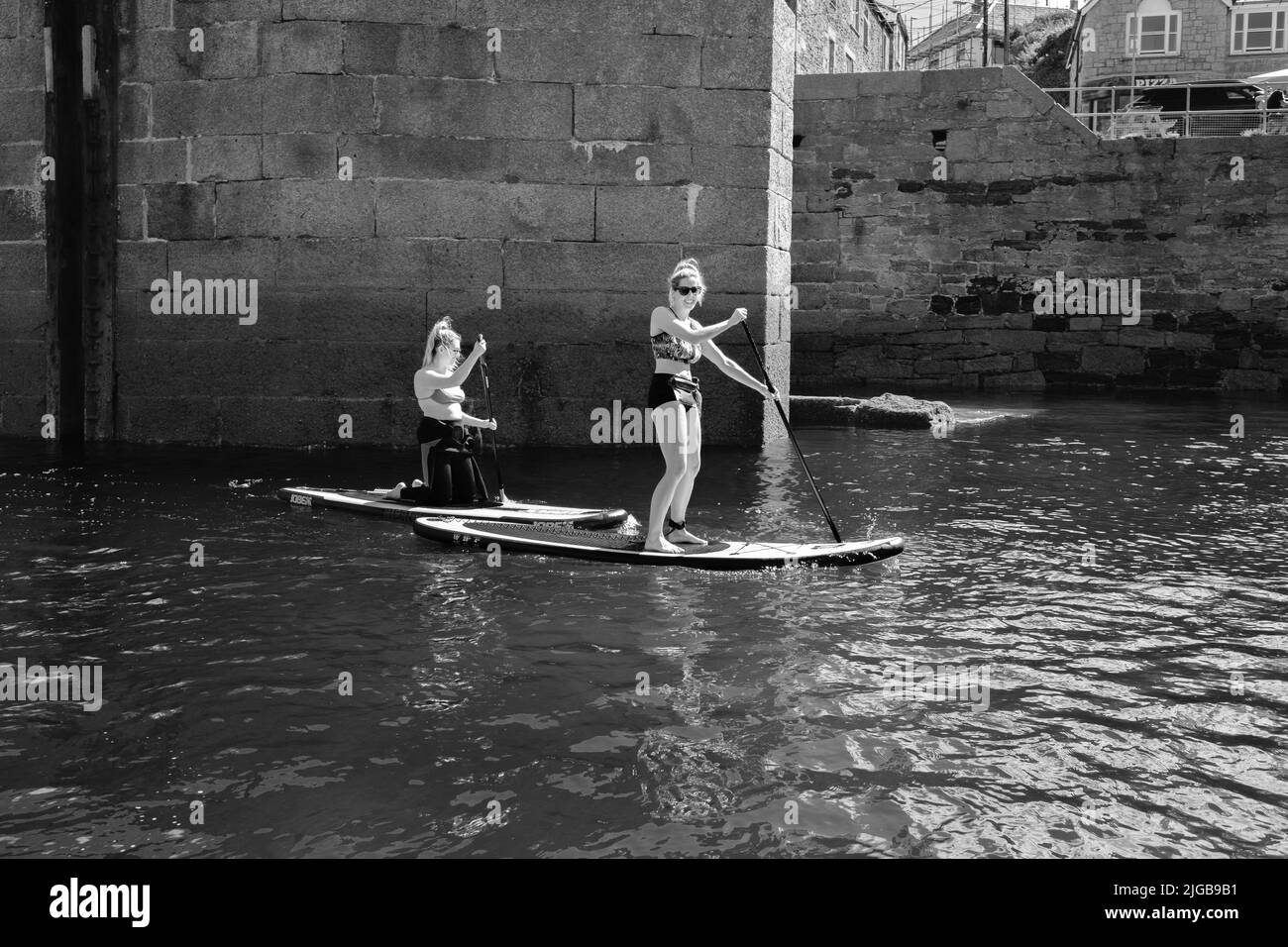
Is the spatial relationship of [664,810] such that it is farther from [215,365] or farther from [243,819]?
[215,365]

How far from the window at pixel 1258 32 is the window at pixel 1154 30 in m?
1.88

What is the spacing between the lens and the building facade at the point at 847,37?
28.2 metres

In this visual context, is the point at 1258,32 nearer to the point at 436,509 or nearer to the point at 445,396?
the point at 445,396

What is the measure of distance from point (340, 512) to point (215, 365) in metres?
3.80

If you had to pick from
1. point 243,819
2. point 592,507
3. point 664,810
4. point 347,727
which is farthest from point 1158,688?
point 592,507

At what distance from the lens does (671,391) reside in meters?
7.35

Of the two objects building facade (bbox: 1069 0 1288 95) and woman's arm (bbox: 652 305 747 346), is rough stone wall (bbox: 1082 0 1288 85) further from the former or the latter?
woman's arm (bbox: 652 305 747 346)

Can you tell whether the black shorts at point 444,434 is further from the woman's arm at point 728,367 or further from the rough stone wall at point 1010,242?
the rough stone wall at point 1010,242

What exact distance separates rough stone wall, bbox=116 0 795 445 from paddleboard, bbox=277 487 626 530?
2.83m

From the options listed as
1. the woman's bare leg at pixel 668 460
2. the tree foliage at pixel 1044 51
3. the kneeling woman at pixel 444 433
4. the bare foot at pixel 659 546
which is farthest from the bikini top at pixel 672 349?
the tree foliage at pixel 1044 51

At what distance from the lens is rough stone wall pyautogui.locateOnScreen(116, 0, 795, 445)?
11773mm

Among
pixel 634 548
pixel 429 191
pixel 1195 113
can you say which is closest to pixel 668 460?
pixel 634 548

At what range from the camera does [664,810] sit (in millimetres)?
4035

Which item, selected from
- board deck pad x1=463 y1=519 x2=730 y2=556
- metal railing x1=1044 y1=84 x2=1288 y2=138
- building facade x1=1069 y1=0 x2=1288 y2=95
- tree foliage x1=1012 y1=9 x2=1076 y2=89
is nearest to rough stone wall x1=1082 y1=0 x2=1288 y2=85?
building facade x1=1069 y1=0 x2=1288 y2=95
